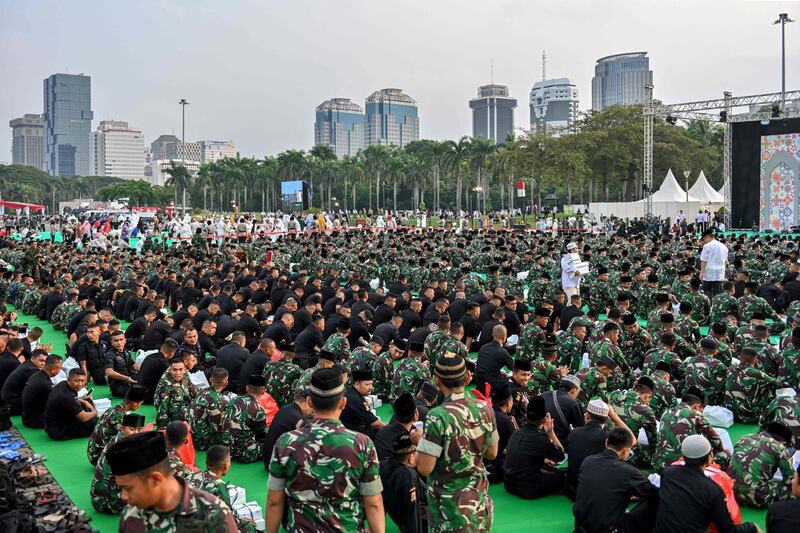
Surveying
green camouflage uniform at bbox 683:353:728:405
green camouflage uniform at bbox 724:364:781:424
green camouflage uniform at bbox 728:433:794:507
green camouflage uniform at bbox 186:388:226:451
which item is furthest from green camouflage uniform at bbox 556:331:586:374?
green camouflage uniform at bbox 186:388:226:451

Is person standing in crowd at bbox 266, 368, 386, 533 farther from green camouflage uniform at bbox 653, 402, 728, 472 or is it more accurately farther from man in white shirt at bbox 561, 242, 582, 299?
man in white shirt at bbox 561, 242, 582, 299

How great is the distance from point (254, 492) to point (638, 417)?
353 cm

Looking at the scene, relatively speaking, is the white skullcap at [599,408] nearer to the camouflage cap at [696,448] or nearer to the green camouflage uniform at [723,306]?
the camouflage cap at [696,448]

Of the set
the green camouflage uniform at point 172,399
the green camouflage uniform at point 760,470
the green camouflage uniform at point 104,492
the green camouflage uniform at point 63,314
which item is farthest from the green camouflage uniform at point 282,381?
the green camouflage uniform at point 63,314

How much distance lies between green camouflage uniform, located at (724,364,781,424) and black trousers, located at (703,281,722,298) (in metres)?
6.42

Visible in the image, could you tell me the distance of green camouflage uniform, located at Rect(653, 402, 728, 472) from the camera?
6.20m

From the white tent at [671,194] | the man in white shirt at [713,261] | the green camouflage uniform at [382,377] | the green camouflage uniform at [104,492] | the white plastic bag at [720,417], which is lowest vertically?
the green camouflage uniform at [104,492]

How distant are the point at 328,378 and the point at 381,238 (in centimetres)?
2286

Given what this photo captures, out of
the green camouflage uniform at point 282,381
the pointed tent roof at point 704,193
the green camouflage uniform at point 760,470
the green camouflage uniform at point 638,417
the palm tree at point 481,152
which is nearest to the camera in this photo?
the green camouflage uniform at point 760,470

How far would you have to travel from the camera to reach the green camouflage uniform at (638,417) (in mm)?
→ 6977

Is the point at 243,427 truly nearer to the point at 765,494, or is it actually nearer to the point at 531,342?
the point at 531,342

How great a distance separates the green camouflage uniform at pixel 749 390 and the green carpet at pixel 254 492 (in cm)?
20

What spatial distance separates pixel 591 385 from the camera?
8055mm

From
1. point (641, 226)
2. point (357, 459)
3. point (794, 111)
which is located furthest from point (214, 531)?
point (794, 111)
